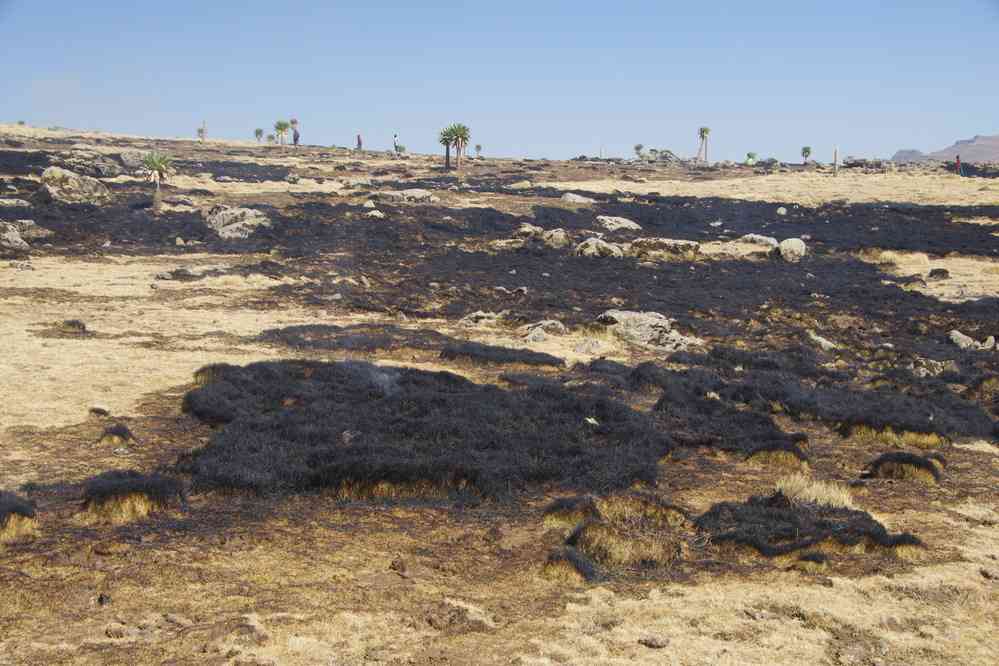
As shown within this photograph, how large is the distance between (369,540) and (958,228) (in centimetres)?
6270

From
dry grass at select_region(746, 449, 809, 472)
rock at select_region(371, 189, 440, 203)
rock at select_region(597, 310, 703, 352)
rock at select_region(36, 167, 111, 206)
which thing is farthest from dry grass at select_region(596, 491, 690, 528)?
rock at select_region(371, 189, 440, 203)

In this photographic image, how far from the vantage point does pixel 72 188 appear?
55.7 metres

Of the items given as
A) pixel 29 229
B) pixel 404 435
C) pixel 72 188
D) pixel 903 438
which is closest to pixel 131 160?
pixel 72 188

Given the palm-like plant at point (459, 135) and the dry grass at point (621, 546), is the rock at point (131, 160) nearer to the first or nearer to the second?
the palm-like plant at point (459, 135)

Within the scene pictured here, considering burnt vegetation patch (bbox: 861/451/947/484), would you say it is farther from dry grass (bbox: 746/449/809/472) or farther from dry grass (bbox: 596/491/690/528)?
dry grass (bbox: 596/491/690/528)

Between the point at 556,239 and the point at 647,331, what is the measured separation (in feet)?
85.3

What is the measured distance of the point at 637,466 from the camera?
12875mm

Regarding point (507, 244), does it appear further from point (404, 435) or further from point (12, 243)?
point (404, 435)

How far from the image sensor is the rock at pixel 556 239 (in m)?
52.7

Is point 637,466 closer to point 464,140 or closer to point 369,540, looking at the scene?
point 369,540

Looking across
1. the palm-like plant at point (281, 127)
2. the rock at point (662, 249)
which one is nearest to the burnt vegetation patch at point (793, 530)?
the rock at point (662, 249)

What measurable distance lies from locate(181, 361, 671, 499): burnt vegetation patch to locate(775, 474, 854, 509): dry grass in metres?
2.28

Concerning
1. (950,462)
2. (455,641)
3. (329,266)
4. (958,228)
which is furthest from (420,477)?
(958,228)

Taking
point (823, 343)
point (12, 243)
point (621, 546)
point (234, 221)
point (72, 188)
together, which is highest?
point (72, 188)
